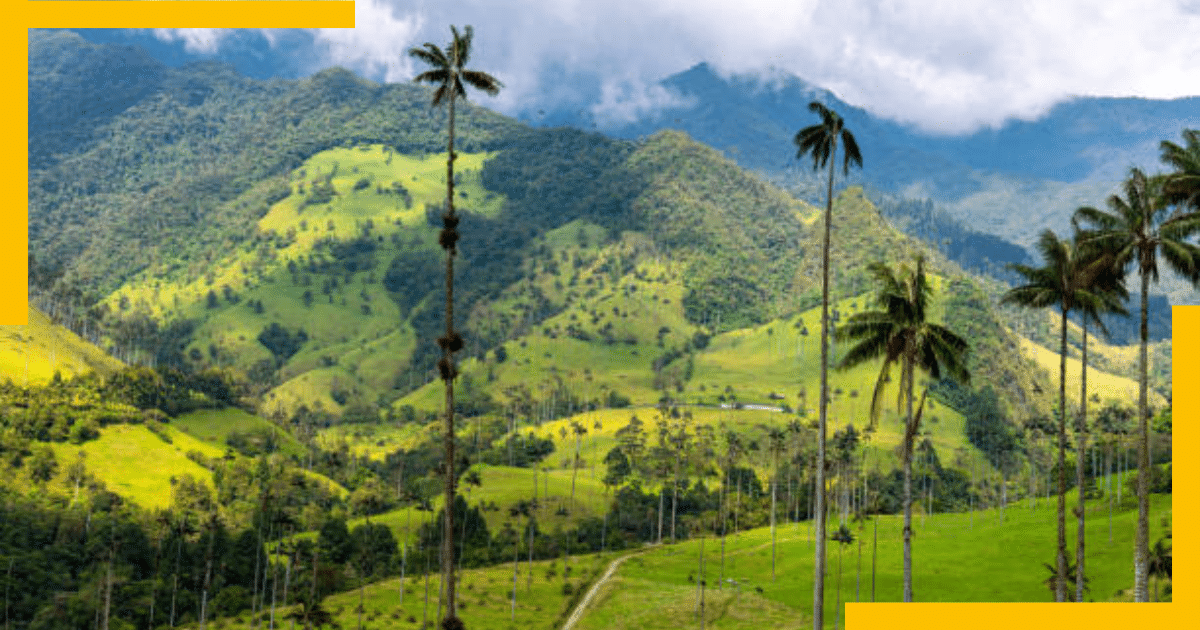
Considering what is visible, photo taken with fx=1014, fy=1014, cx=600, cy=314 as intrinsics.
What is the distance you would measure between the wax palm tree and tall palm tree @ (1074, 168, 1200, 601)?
0.54 metres

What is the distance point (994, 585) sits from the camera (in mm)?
136250

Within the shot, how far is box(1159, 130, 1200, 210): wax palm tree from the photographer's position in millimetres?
50938

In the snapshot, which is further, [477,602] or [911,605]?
[477,602]

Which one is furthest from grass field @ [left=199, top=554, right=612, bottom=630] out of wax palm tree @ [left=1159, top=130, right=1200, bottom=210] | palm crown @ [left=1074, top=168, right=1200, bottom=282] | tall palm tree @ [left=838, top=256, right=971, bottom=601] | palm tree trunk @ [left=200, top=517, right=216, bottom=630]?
wax palm tree @ [left=1159, top=130, right=1200, bottom=210]

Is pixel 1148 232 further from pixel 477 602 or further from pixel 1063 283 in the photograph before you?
pixel 477 602

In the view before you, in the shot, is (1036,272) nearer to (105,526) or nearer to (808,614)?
(808,614)

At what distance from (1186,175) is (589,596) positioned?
121224mm

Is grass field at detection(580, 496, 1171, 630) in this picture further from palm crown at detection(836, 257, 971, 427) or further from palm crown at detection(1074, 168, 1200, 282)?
palm crown at detection(836, 257, 971, 427)

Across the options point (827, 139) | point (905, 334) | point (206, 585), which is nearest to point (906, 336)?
point (905, 334)

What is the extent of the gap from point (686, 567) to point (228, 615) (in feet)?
246

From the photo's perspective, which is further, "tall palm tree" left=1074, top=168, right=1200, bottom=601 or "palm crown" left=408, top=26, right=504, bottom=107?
"tall palm tree" left=1074, top=168, right=1200, bottom=601

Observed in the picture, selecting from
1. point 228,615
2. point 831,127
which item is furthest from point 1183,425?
point 228,615

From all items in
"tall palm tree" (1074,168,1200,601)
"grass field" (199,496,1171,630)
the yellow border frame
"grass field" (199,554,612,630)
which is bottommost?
"grass field" (199,554,612,630)

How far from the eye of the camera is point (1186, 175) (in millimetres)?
50875
